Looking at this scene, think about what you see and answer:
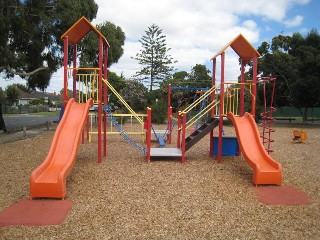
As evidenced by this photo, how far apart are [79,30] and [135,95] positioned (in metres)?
24.5

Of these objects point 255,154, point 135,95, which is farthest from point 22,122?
point 255,154

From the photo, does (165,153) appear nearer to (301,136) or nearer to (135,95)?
(301,136)

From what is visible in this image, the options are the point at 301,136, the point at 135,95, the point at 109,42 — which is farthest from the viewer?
the point at 135,95

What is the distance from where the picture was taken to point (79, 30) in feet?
31.1

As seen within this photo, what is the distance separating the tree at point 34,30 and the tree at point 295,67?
53.3 ft

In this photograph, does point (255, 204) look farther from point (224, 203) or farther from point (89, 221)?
point (89, 221)

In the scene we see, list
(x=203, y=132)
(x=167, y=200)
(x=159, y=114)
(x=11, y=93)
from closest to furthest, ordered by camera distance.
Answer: (x=167, y=200) → (x=203, y=132) → (x=159, y=114) → (x=11, y=93)

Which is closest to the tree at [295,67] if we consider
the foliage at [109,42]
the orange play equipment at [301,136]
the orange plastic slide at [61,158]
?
the orange play equipment at [301,136]

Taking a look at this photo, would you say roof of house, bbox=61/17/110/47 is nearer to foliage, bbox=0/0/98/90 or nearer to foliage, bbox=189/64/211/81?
foliage, bbox=0/0/98/90

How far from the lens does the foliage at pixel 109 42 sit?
20297mm

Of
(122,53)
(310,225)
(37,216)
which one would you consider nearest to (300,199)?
(310,225)

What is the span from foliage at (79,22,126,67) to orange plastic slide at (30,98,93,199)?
12.5 m

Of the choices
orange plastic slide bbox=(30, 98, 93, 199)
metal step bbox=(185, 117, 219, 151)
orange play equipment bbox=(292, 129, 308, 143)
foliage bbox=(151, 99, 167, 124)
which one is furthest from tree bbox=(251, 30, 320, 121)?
orange plastic slide bbox=(30, 98, 93, 199)

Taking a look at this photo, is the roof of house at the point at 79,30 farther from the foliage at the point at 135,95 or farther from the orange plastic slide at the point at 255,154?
the foliage at the point at 135,95
